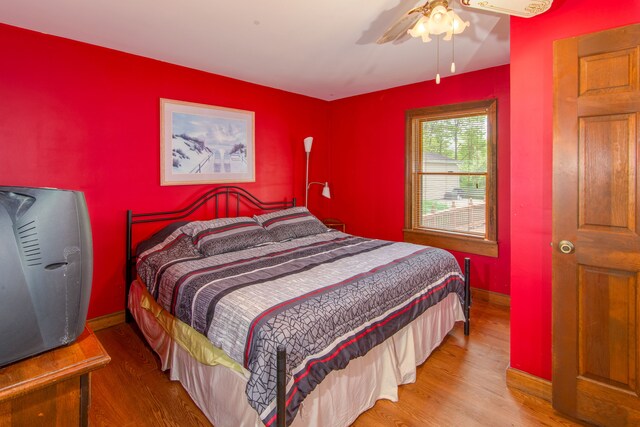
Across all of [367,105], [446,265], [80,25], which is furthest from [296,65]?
[446,265]

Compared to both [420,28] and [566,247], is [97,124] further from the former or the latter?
[566,247]

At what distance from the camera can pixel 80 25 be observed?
265 centimetres

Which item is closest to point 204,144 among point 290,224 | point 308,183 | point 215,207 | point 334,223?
point 215,207

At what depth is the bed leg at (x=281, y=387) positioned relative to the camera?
59.4 inches

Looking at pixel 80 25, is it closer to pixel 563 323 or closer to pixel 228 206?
pixel 228 206

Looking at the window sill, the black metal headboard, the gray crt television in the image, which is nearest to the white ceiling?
the black metal headboard

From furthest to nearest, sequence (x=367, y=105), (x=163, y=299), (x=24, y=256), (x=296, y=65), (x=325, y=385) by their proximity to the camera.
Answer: (x=367, y=105) → (x=296, y=65) → (x=163, y=299) → (x=325, y=385) → (x=24, y=256)

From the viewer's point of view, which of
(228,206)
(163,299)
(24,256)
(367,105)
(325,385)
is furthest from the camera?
(367,105)

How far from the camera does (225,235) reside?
10.5 ft

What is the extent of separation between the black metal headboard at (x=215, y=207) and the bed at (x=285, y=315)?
0.02 metres

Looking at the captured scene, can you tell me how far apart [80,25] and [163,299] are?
2143mm

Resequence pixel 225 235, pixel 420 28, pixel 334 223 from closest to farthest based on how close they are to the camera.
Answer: pixel 420 28 < pixel 225 235 < pixel 334 223

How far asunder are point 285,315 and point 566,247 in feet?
5.11

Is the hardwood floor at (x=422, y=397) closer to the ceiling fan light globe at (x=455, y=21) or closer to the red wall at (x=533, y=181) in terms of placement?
the red wall at (x=533, y=181)
